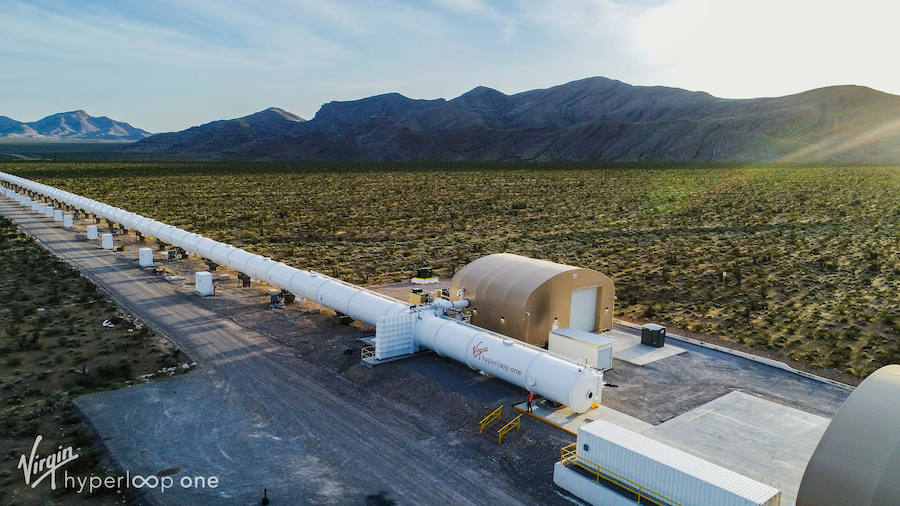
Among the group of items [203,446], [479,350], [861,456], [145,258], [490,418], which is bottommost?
[203,446]

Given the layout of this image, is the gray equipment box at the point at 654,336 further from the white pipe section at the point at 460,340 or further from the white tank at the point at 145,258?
the white tank at the point at 145,258

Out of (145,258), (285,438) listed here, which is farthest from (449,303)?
(145,258)

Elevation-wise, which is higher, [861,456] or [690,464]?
[861,456]

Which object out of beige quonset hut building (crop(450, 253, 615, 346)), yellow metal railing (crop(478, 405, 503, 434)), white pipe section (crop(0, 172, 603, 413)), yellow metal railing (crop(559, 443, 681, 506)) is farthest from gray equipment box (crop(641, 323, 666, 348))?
yellow metal railing (crop(559, 443, 681, 506))

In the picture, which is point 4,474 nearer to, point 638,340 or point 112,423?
point 112,423

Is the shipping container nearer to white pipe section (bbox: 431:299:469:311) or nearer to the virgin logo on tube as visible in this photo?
the virgin logo on tube

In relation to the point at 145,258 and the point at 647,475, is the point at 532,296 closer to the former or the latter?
the point at 647,475

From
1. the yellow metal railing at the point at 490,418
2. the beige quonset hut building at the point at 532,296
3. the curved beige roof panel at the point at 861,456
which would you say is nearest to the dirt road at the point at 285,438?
the yellow metal railing at the point at 490,418
